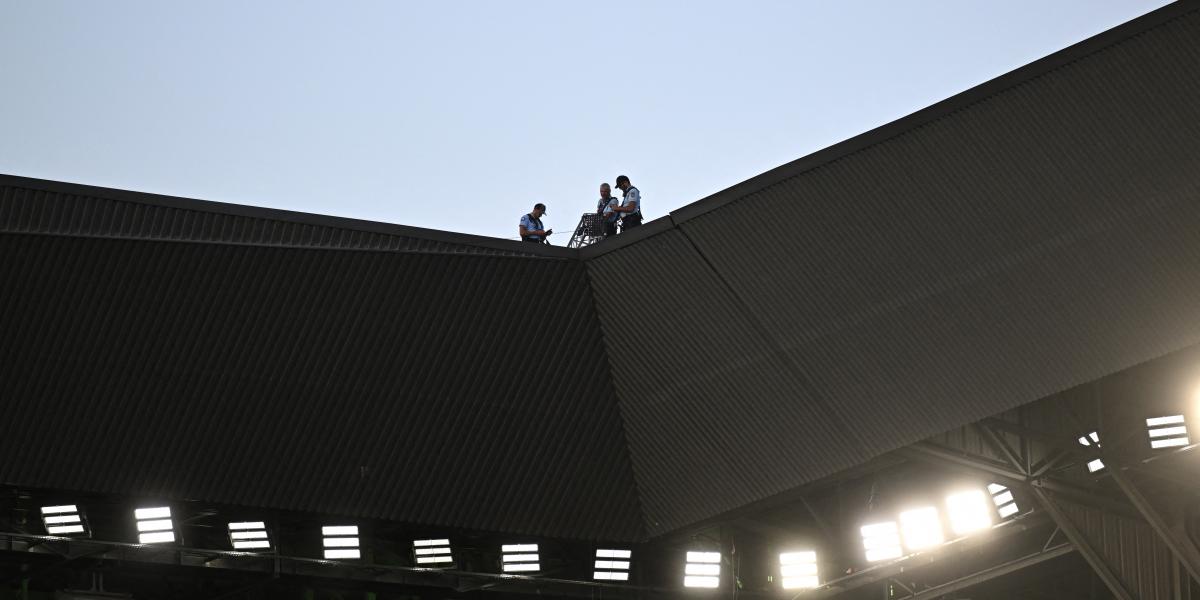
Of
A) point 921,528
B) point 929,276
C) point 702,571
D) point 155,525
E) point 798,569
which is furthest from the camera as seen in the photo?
point 798,569

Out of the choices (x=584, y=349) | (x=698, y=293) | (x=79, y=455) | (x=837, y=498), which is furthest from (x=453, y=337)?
(x=837, y=498)

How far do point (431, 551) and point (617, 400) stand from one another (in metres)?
5.99

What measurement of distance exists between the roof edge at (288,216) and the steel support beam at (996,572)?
12.1 metres

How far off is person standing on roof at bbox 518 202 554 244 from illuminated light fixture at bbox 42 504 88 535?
34.6 ft

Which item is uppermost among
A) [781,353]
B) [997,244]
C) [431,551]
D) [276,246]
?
[276,246]

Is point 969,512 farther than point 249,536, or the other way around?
point 969,512

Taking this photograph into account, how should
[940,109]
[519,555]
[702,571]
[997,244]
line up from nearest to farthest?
[940,109]
[997,244]
[519,555]
[702,571]

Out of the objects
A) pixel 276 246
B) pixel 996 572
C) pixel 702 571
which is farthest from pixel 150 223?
pixel 996 572

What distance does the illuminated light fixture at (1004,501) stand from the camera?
27250 millimetres

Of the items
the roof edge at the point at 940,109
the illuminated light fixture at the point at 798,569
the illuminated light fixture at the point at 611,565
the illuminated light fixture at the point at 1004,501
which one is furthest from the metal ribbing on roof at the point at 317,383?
the illuminated light fixture at the point at 1004,501

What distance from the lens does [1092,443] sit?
25.3 meters

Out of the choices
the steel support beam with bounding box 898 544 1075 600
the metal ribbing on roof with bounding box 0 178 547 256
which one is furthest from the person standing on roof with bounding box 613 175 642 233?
the steel support beam with bounding box 898 544 1075 600

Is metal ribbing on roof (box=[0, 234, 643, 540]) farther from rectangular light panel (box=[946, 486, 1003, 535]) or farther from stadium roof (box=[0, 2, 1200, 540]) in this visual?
rectangular light panel (box=[946, 486, 1003, 535])

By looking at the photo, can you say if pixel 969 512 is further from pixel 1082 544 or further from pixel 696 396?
pixel 696 396
